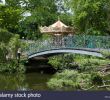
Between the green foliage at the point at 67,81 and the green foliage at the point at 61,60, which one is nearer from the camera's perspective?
the green foliage at the point at 67,81

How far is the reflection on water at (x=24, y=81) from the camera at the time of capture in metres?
23.0

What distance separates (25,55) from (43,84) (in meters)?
6.17

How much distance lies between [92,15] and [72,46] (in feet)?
15.4

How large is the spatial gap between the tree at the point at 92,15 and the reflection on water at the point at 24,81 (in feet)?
13.0

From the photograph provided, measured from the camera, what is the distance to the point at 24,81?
25469 mm

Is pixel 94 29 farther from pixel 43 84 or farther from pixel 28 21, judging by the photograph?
pixel 28 21

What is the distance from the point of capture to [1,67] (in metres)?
27.4

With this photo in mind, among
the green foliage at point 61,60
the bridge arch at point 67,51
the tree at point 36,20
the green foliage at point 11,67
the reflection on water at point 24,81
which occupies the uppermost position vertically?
the tree at point 36,20

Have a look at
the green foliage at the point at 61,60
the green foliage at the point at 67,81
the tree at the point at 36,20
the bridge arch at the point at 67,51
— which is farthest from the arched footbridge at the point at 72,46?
the tree at the point at 36,20

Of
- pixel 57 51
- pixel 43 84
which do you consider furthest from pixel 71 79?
pixel 57 51

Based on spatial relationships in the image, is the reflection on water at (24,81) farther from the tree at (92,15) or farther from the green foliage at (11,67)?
the tree at (92,15)

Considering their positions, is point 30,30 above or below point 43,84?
above

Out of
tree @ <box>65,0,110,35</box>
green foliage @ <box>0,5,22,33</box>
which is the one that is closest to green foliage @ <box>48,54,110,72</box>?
tree @ <box>65,0,110,35</box>

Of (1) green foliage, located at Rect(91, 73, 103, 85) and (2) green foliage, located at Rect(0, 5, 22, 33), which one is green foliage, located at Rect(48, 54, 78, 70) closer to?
(2) green foliage, located at Rect(0, 5, 22, 33)
